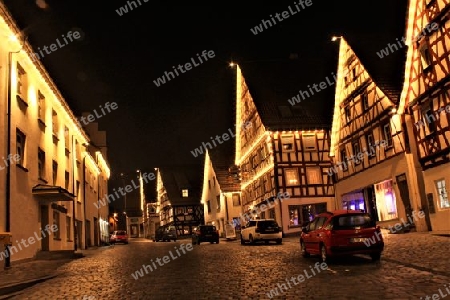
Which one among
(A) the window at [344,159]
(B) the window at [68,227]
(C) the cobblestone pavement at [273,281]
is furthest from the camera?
(A) the window at [344,159]

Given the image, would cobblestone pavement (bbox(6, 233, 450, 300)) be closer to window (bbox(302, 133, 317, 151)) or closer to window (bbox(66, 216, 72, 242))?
window (bbox(66, 216, 72, 242))

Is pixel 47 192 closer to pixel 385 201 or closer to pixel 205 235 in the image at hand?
pixel 205 235

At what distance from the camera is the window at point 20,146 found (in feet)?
67.0

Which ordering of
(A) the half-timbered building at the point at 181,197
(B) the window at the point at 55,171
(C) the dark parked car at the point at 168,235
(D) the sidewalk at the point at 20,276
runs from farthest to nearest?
1. (A) the half-timbered building at the point at 181,197
2. (C) the dark parked car at the point at 168,235
3. (B) the window at the point at 55,171
4. (D) the sidewalk at the point at 20,276

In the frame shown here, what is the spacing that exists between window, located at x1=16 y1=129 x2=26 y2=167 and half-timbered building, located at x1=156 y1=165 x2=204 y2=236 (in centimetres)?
5336

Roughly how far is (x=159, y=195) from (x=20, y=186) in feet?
219

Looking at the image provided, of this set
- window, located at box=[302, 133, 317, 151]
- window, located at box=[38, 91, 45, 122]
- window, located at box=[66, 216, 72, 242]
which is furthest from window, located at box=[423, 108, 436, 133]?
window, located at box=[66, 216, 72, 242]

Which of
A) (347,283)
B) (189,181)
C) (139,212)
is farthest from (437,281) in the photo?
(139,212)

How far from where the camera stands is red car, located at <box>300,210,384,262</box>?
1452 cm

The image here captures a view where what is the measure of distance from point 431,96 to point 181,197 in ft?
187

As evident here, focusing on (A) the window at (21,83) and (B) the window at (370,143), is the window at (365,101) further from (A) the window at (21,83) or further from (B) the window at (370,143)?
(A) the window at (21,83)

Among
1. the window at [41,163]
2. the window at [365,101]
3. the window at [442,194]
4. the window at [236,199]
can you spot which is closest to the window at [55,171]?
the window at [41,163]

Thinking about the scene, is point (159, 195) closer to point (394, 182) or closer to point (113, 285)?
point (394, 182)

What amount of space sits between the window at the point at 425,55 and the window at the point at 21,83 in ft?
60.8
